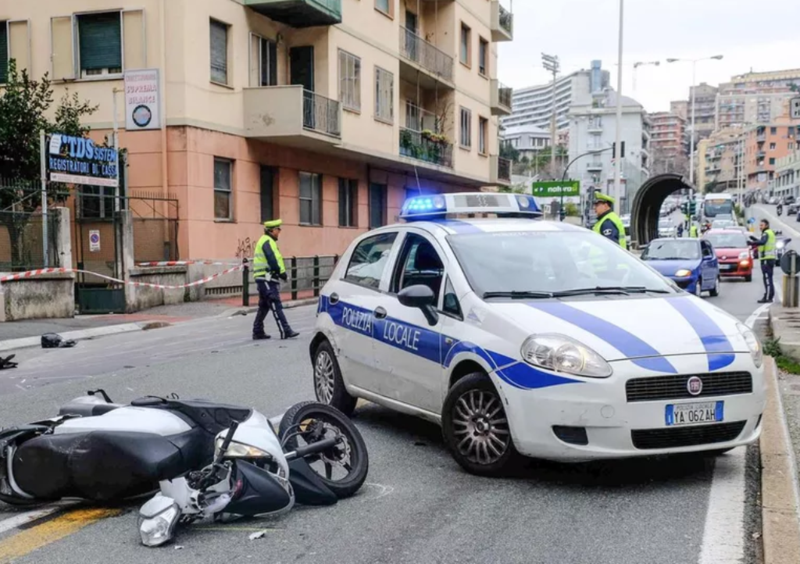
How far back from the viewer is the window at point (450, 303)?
593 cm

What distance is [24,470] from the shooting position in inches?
186

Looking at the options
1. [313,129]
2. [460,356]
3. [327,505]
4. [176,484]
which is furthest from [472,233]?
[313,129]

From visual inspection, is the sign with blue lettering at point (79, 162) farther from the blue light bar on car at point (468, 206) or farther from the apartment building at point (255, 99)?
the blue light bar on car at point (468, 206)

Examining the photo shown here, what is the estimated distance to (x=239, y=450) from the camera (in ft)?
15.1

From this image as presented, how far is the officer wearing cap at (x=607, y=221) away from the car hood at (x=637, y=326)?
5.58 metres

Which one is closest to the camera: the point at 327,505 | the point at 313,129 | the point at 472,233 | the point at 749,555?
the point at 749,555

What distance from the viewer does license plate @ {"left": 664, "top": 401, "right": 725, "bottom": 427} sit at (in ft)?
16.7

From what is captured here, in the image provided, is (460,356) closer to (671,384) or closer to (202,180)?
(671,384)

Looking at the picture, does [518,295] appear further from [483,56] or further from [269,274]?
[483,56]

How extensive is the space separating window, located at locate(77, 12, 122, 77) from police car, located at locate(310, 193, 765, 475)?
17.0 metres

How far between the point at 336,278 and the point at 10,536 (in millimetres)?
3862

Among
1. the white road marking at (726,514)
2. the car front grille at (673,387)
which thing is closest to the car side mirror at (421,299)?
the car front grille at (673,387)

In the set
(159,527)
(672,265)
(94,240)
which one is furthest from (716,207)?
(159,527)

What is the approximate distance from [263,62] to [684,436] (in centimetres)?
2141
